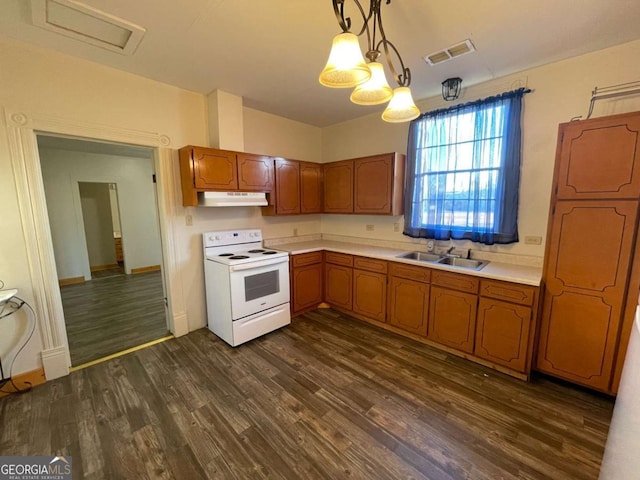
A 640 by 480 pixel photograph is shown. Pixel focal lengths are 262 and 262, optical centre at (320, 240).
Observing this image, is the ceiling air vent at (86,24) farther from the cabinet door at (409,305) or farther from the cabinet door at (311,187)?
the cabinet door at (409,305)

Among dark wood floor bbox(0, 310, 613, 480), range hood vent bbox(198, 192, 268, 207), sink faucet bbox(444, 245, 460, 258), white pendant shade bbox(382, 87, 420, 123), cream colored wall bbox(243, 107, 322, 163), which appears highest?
cream colored wall bbox(243, 107, 322, 163)

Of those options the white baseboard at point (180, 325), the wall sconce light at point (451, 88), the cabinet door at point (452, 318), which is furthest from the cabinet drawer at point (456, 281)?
the white baseboard at point (180, 325)

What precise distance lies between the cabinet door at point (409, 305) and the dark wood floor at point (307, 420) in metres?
0.33

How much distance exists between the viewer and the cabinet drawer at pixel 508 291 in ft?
7.02

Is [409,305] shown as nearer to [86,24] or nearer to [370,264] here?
[370,264]

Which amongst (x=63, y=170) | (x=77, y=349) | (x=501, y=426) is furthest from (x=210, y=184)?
(x=63, y=170)

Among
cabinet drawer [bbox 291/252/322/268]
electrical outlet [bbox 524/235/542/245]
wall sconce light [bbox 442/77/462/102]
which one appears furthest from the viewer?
cabinet drawer [bbox 291/252/322/268]

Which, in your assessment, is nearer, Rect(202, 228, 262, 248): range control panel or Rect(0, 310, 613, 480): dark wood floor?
Rect(0, 310, 613, 480): dark wood floor

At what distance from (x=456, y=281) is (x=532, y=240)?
85cm

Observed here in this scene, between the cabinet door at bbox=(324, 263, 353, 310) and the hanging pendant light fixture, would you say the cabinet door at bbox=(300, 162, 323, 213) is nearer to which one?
the cabinet door at bbox=(324, 263, 353, 310)

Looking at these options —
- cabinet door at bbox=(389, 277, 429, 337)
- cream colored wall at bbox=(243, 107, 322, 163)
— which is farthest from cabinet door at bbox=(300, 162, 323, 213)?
cabinet door at bbox=(389, 277, 429, 337)

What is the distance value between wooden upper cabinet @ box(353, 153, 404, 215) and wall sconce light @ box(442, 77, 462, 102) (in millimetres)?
763

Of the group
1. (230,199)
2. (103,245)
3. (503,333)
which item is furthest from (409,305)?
(103,245)

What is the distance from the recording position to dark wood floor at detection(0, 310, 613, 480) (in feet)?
5.07
